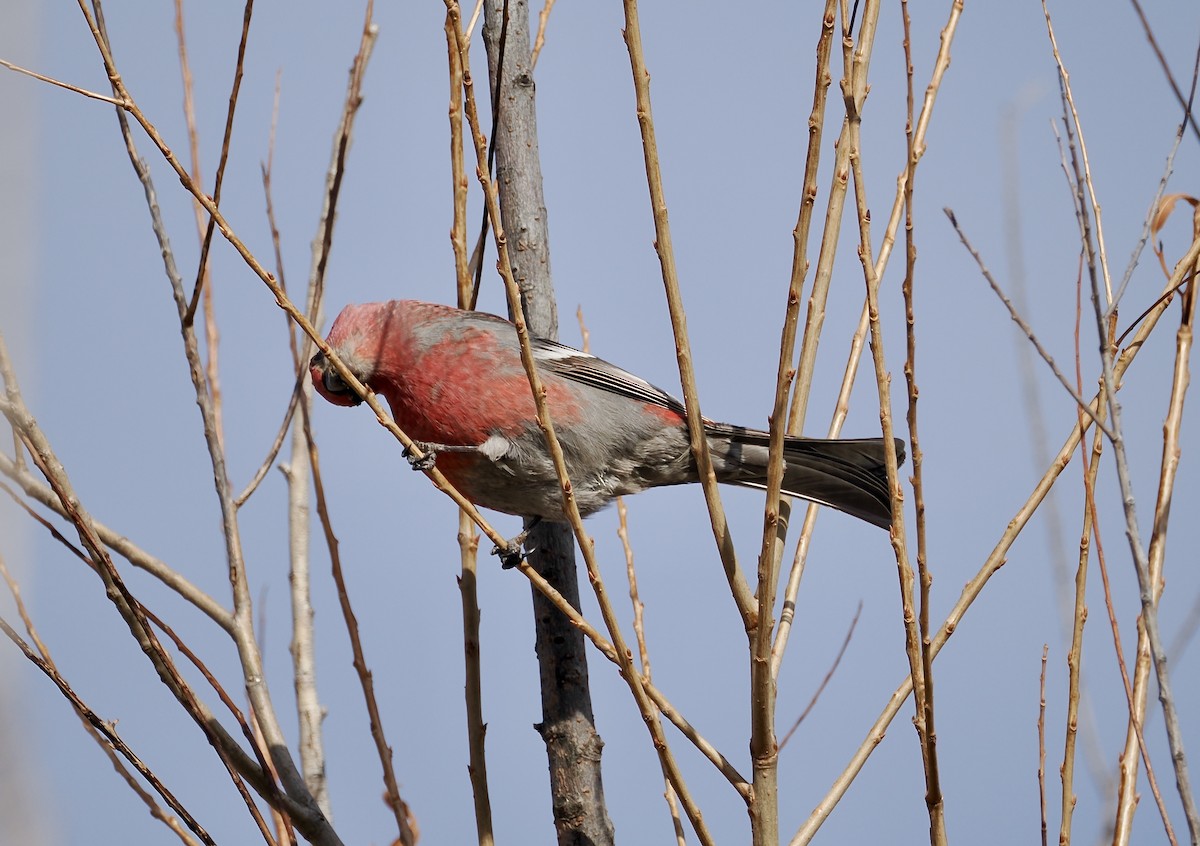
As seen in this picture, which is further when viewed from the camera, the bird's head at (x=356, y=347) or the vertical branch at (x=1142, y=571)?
the bird's head at (x=356, y=347)

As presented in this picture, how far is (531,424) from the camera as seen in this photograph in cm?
362

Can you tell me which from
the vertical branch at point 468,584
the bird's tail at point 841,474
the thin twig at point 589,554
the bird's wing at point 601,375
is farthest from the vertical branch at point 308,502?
the bird's tail at point 841,474

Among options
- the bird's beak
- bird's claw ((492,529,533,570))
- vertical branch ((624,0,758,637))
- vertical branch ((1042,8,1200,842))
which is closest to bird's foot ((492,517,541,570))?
bird's claw ((492,529,533,570))

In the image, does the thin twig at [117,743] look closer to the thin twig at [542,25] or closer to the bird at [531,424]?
the bird at [531,424]

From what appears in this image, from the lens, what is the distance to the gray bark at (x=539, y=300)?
335 cm

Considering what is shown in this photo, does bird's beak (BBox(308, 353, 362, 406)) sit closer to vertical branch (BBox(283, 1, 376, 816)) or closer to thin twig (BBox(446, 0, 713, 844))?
vertical branch (BBox(283, 1, 376, 816))

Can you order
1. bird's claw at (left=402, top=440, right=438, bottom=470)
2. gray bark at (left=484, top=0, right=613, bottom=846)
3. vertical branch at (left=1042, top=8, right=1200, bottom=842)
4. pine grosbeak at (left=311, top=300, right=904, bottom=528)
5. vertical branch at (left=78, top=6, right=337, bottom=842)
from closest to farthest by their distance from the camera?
vertical branch at (left=1042, top=8, right=1200, bottom=842)
vertical branch at (left=78, top=6, right=337, bottom=842)
bird's claw at (left=402, top=440, right=438, bottom=470)
gray bark at (left=484, top=0, right=613, bottom=846)
pine grosbeak at (left=311, top=300, right=904, bottom=528)

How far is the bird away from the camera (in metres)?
3.65

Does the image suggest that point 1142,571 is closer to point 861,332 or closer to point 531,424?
point 861,332

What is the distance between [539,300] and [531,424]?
433 millimetres

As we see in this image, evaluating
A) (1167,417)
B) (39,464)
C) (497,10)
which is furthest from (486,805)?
(497,10)

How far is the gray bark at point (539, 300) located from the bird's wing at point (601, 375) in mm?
88

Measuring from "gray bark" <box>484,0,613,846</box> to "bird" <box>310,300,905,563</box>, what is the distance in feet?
0.44

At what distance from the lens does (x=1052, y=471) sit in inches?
97.9
